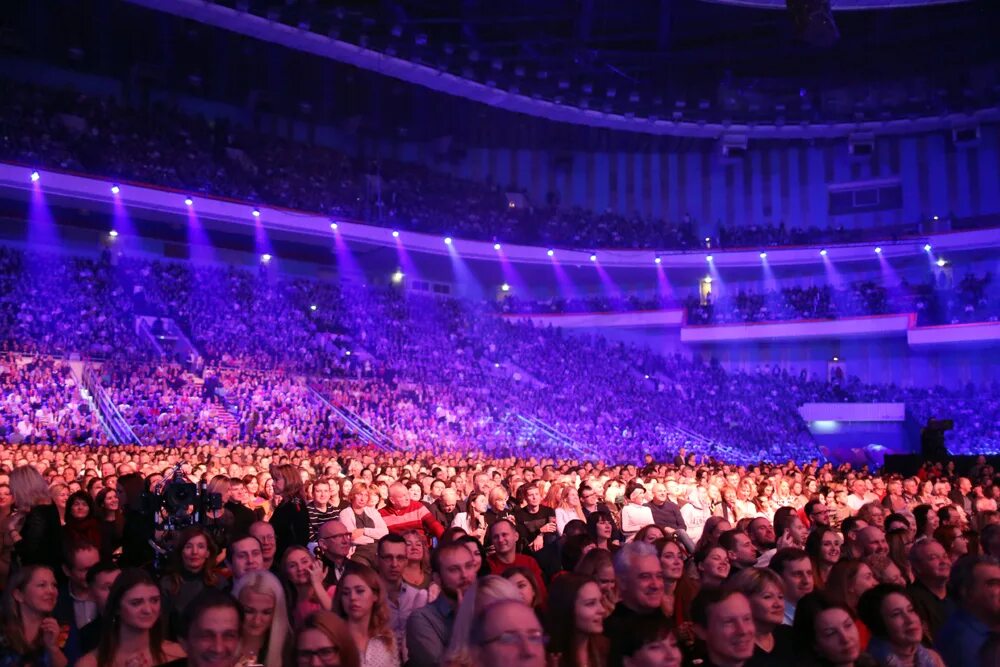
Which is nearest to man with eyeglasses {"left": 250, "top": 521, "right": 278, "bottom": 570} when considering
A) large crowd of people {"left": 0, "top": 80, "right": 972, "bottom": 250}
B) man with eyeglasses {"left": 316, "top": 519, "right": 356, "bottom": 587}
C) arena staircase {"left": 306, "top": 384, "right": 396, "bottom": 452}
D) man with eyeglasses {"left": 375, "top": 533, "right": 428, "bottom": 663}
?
man with eyeglasses {"left": 316, "top": 519, "right": 356, "bottom": 587}

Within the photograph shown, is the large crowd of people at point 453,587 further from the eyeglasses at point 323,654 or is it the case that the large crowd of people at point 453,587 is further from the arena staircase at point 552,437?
the arena staircase at point 552,437

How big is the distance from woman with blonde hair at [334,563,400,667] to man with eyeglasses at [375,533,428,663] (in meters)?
0.65

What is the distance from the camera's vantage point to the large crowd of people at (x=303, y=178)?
29.3 m

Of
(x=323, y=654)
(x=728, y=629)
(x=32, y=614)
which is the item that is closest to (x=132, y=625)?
(x=32, y=614)

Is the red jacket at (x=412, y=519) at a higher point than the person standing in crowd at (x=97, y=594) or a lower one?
higher

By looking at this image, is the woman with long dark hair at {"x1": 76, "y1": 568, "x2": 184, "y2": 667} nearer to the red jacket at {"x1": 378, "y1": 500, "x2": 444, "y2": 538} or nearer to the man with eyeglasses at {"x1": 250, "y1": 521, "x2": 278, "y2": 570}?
the man with eyeglasses at {"x1": 250, "y1": 521, "x2": 278, "y2": 570}

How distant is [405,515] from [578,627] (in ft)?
14.3

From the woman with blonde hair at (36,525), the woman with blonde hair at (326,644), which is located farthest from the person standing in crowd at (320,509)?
the woman with blonde hair at (326,644)

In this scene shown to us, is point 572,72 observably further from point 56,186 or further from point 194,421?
point 194,421

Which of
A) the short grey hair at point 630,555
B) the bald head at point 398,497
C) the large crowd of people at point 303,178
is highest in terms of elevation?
the large crowd of people at point 303,178

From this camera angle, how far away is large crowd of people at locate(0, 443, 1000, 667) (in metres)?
4.37

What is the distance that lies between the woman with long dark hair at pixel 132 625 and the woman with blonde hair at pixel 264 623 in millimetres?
370

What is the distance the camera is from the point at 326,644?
3992 mm

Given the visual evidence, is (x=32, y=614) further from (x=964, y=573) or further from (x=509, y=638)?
(x=964, y=573)
